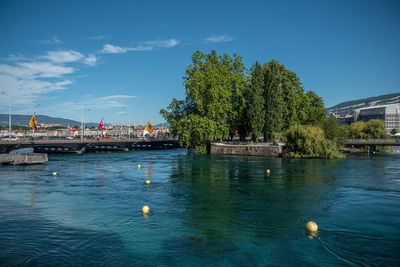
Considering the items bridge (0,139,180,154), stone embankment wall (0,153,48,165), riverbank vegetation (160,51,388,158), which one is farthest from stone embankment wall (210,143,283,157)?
stone embankment wall (0,153,48,165)

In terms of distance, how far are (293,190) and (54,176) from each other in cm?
2599

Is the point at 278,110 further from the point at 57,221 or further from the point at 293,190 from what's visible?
the point at 57,221

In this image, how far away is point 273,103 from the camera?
2510 inches

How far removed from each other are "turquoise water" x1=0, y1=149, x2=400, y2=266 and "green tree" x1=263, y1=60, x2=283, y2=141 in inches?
1391

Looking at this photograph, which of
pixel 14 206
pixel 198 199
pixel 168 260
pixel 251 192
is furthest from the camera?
pixel 251 192

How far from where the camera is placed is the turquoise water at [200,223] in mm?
12234

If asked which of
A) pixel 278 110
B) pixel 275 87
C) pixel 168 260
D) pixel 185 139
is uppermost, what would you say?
pixel 275 87

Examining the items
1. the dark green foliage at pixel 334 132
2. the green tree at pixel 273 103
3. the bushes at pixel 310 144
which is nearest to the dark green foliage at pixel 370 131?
the dark green foliage at pixel 334 132

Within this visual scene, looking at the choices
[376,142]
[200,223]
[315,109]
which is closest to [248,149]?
[315,109]

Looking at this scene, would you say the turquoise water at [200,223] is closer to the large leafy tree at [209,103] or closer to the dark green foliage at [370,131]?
the large leafy tree at [209,103]

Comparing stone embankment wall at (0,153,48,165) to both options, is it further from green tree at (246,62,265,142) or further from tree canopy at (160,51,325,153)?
green tree at (246,62,265,142)

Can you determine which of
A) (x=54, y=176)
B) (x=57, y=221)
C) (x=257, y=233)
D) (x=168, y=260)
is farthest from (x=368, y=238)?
(x=54, y=176)

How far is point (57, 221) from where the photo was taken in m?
16.9

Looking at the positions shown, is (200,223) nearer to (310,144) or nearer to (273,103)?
(310,144)
